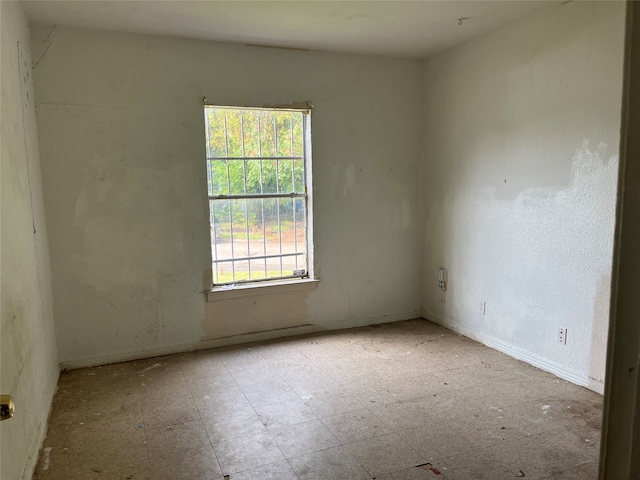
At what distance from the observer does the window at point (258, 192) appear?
12.1 ft

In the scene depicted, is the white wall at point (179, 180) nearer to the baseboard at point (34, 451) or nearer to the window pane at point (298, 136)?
the window pane at point (298, 136)

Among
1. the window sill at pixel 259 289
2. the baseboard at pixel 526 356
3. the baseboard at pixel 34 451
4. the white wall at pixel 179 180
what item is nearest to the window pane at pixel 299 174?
the white wall at pixel 179 180

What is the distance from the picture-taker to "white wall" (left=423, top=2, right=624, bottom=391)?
273cm

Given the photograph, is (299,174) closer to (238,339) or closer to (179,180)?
(179,180)

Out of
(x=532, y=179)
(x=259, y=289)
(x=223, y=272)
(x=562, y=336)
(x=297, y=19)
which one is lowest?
(x=562, y=336)

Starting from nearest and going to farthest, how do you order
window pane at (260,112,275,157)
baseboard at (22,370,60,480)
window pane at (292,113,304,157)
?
baseboard at (22,370,60,480)
window pane at (260,112,275,157)
window pane at (292,113,304,157)

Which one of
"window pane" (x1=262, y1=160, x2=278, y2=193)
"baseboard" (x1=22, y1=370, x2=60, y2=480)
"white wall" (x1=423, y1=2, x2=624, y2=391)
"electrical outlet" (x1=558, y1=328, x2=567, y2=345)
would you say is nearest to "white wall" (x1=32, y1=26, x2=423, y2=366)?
"window pane" (x1=262, y1=160, x2=278, y2=193)

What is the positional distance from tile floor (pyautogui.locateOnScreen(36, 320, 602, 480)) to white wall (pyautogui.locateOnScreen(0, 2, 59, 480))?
0.22m

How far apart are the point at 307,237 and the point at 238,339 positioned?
3.43 feet

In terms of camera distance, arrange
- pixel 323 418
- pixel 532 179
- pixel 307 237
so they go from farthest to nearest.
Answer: pixel 307 237 < pixel 532 179 < pixel 323 418

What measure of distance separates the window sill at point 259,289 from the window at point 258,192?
77 millimetres

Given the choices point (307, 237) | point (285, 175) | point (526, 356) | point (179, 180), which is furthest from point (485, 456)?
point (179, 180)

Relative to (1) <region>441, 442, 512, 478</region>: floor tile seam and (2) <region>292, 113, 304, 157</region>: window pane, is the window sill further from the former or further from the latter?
(1) <region>441, 442, 512, 478</region>: floor tile seam

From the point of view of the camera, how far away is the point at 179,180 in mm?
3506
